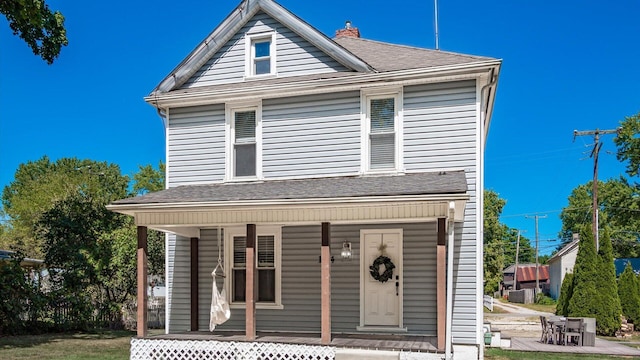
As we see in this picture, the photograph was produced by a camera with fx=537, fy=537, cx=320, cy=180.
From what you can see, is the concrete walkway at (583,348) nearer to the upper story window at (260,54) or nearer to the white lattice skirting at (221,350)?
the white lattice skirting at (221,350)

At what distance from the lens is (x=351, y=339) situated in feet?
30.8

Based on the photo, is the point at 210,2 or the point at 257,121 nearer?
the point at 257,121

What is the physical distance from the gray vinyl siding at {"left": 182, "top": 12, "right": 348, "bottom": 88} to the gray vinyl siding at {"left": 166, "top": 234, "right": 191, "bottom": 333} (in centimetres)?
359

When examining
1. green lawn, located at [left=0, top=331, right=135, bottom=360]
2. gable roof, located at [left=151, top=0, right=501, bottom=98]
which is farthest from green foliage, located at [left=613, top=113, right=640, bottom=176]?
green lawn, located at [left=0, top=331, right=135, bottom=360]

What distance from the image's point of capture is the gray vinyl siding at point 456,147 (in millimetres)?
9766

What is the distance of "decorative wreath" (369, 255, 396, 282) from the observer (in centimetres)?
1030

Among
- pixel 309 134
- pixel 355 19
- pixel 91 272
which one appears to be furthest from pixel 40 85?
pixel 309 134

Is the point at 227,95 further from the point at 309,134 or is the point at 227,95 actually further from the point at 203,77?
the point at 309,134

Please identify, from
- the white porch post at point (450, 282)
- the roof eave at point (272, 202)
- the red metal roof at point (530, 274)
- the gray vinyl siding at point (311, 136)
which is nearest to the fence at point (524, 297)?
the red metal roof at point (530, 274)

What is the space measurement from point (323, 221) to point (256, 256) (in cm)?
251

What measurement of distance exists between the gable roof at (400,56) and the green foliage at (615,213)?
108 feet

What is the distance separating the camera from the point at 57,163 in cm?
5778

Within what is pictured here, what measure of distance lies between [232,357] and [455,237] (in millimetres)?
4541

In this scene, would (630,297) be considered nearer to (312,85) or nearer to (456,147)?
(456,147)
